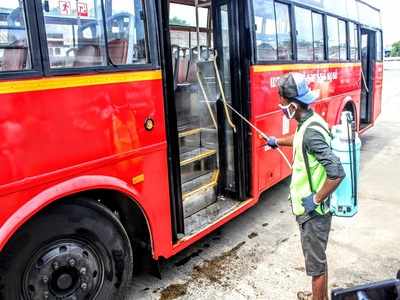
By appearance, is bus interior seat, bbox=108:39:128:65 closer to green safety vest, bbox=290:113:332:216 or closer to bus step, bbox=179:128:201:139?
green safety vest, bbox=290:113:332:216

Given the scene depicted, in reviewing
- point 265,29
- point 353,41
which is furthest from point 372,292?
point 353,41

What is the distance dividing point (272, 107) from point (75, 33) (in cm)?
266

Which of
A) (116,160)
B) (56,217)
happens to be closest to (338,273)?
(116,160)

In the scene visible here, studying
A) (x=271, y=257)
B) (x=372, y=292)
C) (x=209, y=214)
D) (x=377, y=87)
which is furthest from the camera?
(x=377, y=87)

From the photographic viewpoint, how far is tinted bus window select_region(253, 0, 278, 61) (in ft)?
13.9

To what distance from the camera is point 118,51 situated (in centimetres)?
273

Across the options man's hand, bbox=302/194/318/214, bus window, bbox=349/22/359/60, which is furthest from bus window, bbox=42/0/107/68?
bus window, bbox=349/22/359/60

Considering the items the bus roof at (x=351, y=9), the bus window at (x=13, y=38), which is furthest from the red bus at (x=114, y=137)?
the bus roof at (x=351, y=9)

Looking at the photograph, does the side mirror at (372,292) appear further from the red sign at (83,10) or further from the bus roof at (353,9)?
the bus roof at (353,9)

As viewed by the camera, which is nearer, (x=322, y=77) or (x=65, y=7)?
(x=65, y=7)

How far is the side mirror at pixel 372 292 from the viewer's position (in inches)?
81.8

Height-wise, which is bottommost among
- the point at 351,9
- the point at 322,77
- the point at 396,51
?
the point at 322,77

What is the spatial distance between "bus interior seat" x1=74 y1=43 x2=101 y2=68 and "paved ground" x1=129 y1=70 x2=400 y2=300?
73.7 inches

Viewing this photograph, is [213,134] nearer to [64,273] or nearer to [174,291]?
[174,291]
